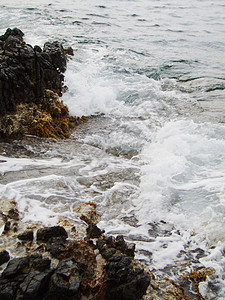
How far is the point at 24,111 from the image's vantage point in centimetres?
671

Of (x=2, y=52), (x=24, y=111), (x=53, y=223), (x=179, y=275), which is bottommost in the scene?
(x=179, y=275)

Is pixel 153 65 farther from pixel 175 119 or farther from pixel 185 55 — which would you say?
pixel 175 119

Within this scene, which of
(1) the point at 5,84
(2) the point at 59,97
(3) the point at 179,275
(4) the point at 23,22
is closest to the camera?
(3) the point at 179,275

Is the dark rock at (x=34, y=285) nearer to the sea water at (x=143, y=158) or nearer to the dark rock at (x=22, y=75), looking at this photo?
the sea water at (x=143, y=158)

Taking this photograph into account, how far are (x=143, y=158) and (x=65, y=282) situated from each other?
12.6 ft

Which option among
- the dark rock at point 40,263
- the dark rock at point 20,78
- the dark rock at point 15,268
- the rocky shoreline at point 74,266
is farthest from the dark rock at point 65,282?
the dark rock at point 20,78

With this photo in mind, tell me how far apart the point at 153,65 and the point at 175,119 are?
19.6 feet

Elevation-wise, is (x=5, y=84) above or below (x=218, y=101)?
above

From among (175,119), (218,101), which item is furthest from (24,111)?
(218,101)

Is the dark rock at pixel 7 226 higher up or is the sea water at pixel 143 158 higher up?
the dark rock at pixel 7 226

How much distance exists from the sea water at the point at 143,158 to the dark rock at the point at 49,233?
15.6 inches

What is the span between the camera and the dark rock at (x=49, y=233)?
3.38 metres

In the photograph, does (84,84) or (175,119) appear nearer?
(175,119)

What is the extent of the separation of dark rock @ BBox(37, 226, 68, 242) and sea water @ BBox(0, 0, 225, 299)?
396 millimetres
